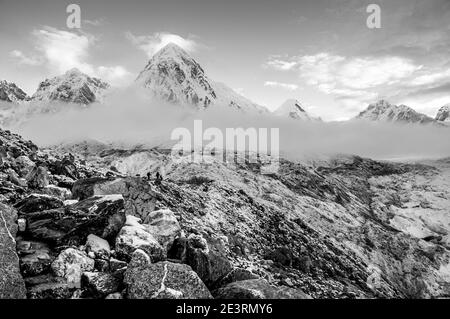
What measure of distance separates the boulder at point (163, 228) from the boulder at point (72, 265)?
13.0ft

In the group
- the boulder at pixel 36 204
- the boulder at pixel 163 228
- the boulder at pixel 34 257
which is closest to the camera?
the boulder at pixel 34 257

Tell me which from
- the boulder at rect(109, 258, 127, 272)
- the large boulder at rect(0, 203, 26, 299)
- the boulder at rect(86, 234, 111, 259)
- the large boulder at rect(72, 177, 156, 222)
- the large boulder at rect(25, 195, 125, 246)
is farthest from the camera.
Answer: the large boulder at rect(72, 177, 156, 222)

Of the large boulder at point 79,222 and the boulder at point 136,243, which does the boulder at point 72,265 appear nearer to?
the large boulder at point 79,222

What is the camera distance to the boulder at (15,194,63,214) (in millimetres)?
17781

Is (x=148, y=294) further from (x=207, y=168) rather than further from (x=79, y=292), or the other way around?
(x=207, y=168)

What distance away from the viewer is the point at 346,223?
109312mm

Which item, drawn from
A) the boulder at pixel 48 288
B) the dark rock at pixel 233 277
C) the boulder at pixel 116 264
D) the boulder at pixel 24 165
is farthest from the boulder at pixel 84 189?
the dark rock at pixel 233 277

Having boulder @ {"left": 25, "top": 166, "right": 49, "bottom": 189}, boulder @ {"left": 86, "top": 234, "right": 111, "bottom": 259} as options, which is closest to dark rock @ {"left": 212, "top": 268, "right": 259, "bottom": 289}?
boulder @ {"left": 86, "top": 234, "right": 111, "bottom": 259}

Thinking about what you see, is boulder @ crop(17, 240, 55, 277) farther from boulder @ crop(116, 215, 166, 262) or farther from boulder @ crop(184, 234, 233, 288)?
boulder @ crop(184, 234, 233, 288)

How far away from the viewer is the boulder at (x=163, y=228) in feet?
59.7

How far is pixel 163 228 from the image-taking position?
62.4 ft

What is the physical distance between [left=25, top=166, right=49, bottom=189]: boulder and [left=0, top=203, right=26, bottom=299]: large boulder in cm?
1050
